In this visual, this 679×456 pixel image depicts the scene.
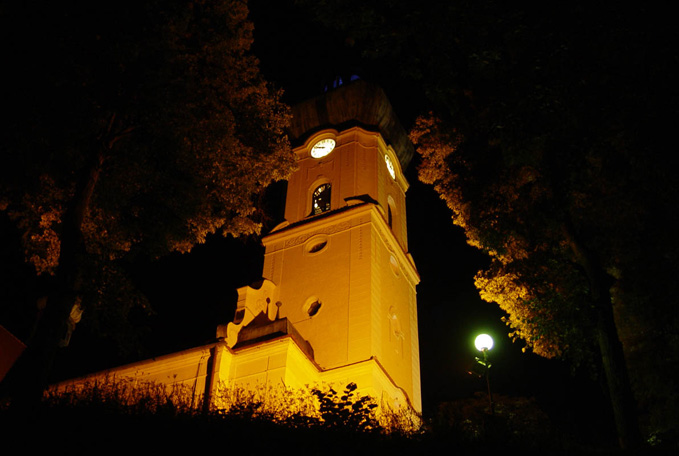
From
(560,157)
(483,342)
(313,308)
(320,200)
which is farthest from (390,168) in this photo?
(560,157)

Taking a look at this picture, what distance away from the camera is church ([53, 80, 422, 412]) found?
74.1ft

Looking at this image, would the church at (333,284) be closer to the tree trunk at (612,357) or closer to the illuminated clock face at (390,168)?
the illuminated clock face at (390,168)

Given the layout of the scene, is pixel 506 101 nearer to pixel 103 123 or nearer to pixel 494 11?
pixel 494 11

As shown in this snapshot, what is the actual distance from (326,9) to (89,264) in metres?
6.97

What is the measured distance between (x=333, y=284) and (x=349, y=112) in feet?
36.4

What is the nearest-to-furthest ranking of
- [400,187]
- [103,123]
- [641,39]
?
1. [641,39]
2. [103,123]
3. [400,187]

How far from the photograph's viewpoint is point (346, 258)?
26.8 metres

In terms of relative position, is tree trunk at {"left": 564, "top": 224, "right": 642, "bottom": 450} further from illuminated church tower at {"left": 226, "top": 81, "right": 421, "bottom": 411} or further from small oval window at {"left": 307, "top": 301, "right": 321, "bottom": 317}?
small oval window at {"left": 307, "top": 301, "right": 321, "bottom": 317}

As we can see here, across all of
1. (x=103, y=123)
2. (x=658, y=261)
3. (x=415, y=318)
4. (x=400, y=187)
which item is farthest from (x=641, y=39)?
(x=400, y=187)

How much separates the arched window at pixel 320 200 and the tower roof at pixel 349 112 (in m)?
3.68

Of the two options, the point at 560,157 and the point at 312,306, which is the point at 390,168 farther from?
the point at 560,157

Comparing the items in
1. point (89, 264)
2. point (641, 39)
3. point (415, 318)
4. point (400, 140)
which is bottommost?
point (89, 264)

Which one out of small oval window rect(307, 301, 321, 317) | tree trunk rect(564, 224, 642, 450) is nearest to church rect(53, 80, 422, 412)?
small oval window rect(307, 301, 321, 317)

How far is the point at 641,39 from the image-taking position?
36.3ft
